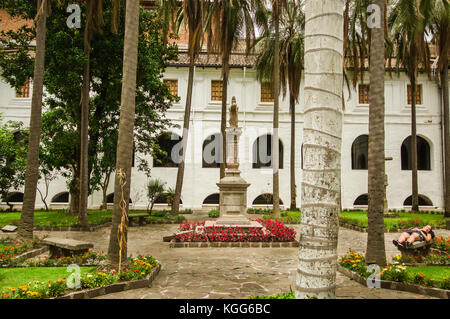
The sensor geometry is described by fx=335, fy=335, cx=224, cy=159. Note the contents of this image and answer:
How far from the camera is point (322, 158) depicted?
2641 millimetres

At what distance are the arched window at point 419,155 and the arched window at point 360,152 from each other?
103 inches

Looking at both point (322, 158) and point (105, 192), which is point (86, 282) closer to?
point (322, 158)

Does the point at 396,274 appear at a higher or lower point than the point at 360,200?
lower

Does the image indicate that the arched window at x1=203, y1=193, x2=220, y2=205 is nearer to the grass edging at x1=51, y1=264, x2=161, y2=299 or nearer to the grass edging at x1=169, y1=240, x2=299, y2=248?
the grass edging at x1=169, y1=240, x2=299, y2=248

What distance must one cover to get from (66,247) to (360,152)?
2034cm

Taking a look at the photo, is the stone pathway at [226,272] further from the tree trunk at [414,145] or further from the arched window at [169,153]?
the arched window at [169,153]

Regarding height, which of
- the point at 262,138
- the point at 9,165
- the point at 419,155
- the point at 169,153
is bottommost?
the point at 9,165

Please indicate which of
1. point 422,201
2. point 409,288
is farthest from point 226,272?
point 422,201

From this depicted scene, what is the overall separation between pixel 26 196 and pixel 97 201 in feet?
41.1

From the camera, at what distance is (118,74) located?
48.2 feet

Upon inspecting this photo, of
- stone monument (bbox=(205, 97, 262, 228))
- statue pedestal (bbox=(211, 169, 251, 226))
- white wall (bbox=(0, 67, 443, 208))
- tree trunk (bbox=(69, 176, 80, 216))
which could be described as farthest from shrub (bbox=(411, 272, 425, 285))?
white wall (bbox=(0, 67, 443, 208))

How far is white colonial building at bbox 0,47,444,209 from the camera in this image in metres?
21.9

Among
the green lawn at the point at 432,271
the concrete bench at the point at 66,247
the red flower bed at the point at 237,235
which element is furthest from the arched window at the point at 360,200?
the concrete bench at the point at 66,247

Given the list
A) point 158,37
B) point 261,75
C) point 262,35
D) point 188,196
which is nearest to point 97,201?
point 188,196
